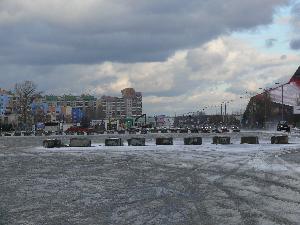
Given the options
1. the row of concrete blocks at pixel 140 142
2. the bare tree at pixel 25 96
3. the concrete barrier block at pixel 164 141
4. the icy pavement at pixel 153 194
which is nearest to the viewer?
the icy pavement at pixel 153 194

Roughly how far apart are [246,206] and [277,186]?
406 cm

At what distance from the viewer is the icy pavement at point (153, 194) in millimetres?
11305

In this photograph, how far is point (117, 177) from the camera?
19.3 meters

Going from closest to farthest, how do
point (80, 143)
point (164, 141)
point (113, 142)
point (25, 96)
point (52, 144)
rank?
1. point (113, 142)
2. point (80, 143)
3. point (52, 144)
4. point (164, 141)
5. point (25, 96)

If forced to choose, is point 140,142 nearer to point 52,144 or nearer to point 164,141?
point 164,141

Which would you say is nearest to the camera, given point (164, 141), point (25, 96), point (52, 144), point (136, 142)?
point (136, 142)

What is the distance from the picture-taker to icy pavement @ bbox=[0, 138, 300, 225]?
37.1ft

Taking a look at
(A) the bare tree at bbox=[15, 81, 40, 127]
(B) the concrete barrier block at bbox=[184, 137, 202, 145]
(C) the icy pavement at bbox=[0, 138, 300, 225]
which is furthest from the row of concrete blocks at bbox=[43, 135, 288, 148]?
(A) the bare tree at bbox=[15, 81, 40, 127]

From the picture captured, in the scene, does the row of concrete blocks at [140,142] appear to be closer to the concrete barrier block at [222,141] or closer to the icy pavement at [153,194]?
the concrete barrier block at [222,141]

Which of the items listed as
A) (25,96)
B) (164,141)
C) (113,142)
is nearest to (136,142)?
(113,142)

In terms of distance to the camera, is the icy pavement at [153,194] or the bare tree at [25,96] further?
the bare tree at [25,96]

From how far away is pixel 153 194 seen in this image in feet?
48.4

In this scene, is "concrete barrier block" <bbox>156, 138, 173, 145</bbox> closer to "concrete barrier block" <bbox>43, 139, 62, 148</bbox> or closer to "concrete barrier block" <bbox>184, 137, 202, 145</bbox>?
"concrete barrier block" <bbox>184, 137, 202, 145</bbox>

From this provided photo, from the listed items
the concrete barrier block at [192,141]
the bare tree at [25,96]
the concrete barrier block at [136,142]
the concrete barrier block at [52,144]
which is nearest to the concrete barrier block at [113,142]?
the concrete barrier block at [136,142]
